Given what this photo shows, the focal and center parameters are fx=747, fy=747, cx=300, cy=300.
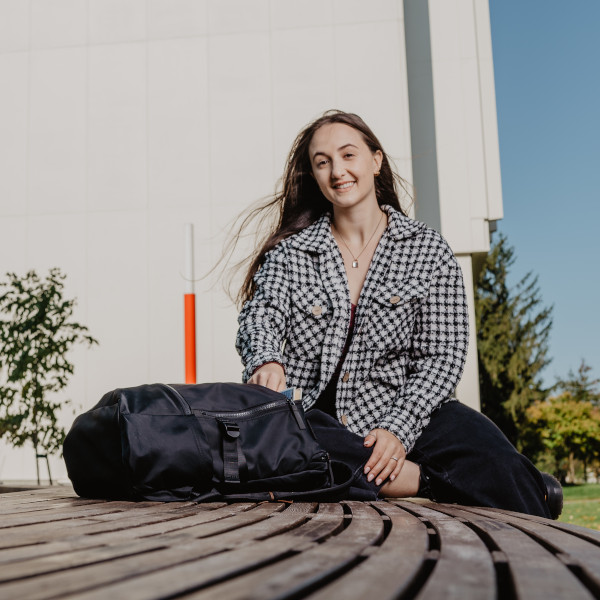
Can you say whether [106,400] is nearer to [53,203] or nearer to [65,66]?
[53,203]

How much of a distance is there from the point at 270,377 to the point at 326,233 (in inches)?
31.5

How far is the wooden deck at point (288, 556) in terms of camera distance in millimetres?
743

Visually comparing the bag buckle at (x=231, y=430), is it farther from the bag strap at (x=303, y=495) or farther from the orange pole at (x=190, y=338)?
the orange pole at (x=190, y=338)

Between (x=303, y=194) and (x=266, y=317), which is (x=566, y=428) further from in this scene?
(x=266, y=317)

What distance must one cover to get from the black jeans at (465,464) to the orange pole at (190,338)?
4.48m

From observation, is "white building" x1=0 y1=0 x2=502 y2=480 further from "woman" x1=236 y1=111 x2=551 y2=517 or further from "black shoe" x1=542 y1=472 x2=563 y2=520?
"black shoe" x1=542 y1=472 x2=563 y2=520

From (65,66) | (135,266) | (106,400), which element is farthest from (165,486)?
(65,66)

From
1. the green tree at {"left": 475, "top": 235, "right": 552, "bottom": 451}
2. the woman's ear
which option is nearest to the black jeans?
the woman's ear

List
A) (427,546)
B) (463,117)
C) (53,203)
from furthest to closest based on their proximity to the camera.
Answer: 1. (53,203)
2. (463,117)
3. (427,546)

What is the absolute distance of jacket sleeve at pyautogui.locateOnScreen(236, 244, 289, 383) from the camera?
7.80 feet

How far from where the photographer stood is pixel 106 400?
6.06ft

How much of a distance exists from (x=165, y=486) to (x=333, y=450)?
569 mm

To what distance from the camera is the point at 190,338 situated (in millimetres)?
6707

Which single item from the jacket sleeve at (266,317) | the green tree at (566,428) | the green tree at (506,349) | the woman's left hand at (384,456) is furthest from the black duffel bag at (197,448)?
the green tree at (566,428)
